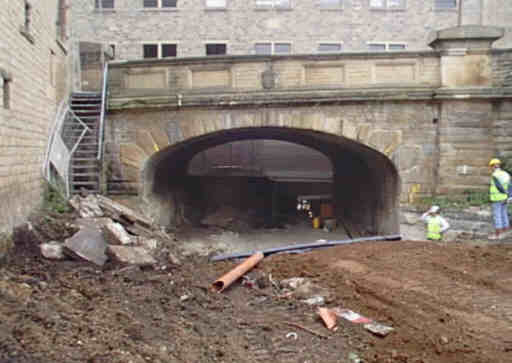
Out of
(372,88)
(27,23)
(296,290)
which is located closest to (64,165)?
(27,23)

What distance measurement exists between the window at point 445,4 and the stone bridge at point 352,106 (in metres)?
15.2

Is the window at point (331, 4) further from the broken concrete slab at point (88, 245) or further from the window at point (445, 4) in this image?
the broken concrete slab at point (88, 245)

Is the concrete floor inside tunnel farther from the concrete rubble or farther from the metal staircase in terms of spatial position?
the concrete rubble

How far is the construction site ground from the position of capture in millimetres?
4035

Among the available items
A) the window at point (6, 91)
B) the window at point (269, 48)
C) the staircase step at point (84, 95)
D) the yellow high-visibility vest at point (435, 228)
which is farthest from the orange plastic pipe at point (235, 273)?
the window at point (269, 48)

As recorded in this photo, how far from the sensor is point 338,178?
57.2 ft

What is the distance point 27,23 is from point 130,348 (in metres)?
6.92

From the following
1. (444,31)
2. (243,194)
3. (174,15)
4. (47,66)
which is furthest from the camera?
(174,15)

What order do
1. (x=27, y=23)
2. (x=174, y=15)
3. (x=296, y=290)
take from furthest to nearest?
(x=174, y=15) < (x=27, y=23) < (x=296, y=290)

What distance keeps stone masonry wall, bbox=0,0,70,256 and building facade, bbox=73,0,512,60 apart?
14.1 meters

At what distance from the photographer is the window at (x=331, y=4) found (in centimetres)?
2391

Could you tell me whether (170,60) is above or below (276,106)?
above

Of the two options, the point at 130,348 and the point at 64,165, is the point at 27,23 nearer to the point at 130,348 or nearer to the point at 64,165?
the point at 64,165

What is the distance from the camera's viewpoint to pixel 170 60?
37.0 feet
